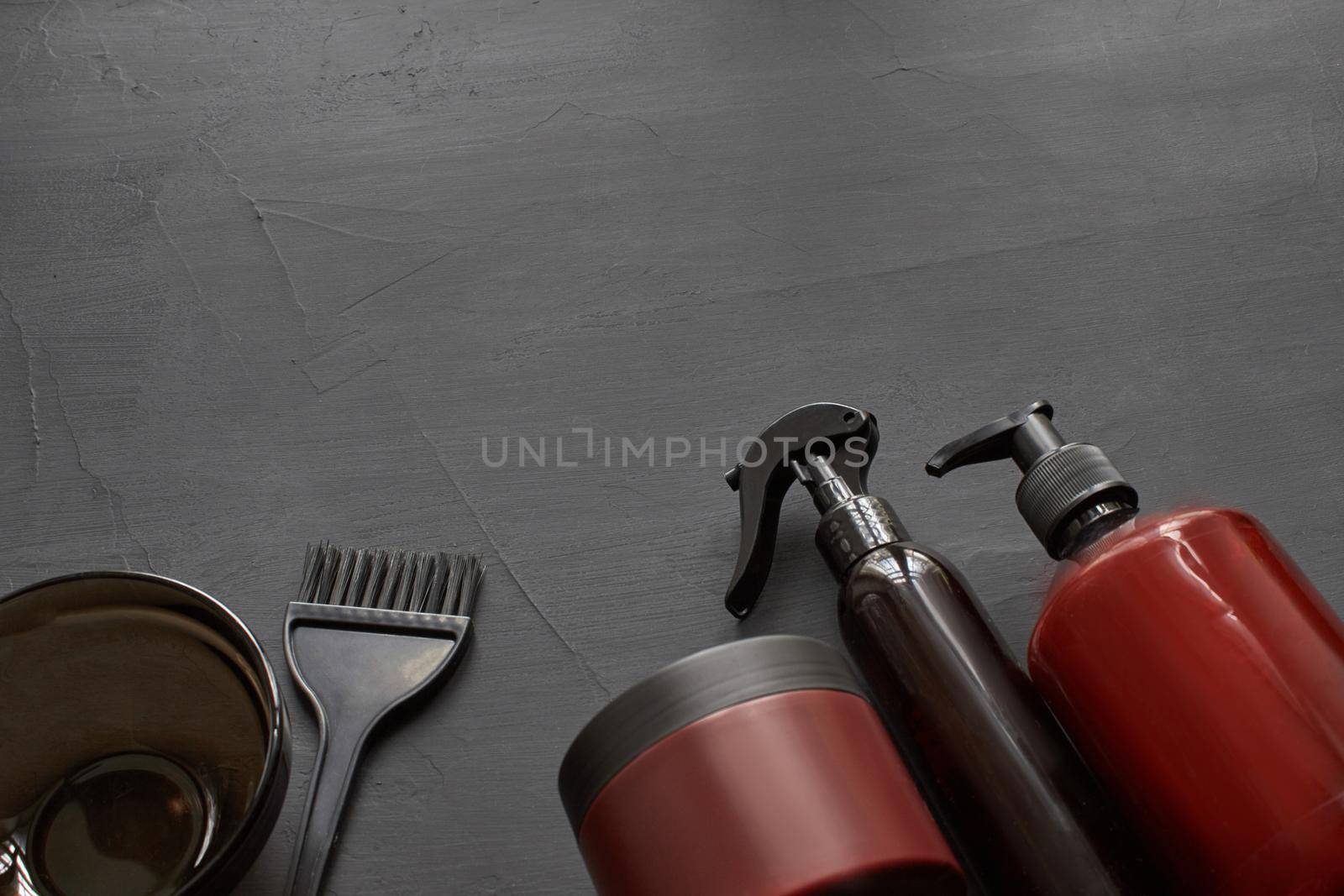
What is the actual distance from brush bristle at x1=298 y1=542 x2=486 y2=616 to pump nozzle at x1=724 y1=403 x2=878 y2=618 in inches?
5.6

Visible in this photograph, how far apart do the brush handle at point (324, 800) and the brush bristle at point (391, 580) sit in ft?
0.22

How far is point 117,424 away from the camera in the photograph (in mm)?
605

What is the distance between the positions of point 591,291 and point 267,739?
332mm

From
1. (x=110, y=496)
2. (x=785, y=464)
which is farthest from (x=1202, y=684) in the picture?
(x=110, y=496)

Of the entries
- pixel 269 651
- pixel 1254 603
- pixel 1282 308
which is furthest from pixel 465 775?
pixel 1282 308

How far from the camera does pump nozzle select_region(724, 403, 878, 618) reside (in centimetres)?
52

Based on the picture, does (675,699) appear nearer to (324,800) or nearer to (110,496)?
(324,800)

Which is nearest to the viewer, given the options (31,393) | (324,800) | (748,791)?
(748,791)

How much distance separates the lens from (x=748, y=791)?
1.24ft

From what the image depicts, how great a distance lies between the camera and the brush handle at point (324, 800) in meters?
0.48

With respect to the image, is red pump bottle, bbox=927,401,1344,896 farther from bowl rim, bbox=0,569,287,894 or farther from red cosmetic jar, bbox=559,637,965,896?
bowl rim, bbox=0,569,287,894

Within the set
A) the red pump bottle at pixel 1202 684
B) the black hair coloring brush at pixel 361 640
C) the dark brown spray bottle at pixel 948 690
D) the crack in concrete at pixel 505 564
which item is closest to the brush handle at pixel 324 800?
the black hair coloring brush at pixel 361 640

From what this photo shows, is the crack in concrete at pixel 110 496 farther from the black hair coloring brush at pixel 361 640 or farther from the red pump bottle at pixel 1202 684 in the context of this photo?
the red pump bottle at pixel 1202 684

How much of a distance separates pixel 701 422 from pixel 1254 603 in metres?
0.30
